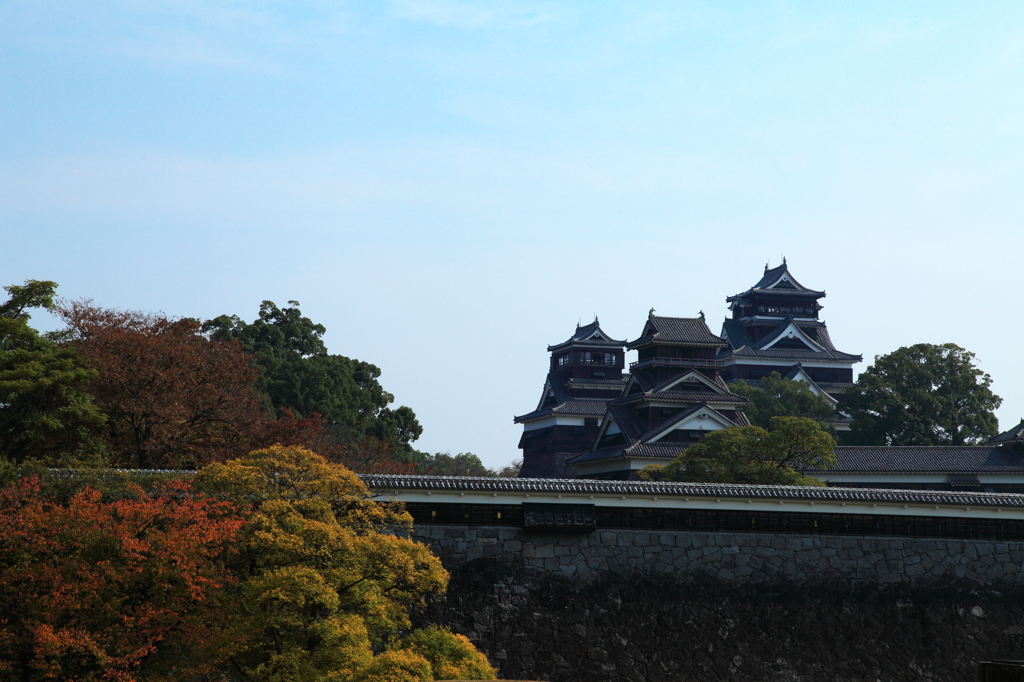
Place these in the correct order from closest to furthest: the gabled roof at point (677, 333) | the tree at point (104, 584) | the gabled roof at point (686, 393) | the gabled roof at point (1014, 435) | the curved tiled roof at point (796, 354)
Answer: the tree at point (104, 584) < the gabled roof at point (1014, 435) < the gabled roof at point (686, 393) < the gabled roof at point (677, 333) < the curved tiled roof at point (796, 354)

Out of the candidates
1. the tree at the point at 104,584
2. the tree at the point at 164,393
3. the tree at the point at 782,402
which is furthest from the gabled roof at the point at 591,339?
the tree at the point at 104,584

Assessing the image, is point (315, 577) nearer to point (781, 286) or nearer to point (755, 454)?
point (755, 454)

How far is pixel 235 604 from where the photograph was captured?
18.0 metres

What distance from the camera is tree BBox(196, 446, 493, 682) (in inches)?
684

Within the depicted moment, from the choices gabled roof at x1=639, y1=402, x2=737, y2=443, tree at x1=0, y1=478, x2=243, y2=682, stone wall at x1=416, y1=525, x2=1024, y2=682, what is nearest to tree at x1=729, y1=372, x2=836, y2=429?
gabled roof at x1=639, y1=402, x2=737, y2=443

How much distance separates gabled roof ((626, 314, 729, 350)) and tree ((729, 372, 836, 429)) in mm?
5592

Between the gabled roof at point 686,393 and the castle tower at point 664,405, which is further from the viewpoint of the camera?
the gabled roof at point 686,393

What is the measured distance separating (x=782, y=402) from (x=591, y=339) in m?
12.3

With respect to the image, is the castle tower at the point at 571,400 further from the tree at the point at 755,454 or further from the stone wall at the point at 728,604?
the stone wall at the point at 728,604

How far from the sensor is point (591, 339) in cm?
6381

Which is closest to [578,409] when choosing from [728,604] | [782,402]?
[782,402]

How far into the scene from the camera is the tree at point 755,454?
1258 inches

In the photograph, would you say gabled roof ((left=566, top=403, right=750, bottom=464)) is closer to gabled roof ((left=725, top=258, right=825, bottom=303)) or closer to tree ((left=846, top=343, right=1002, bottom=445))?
tree ((left=846, top=343, right=1002, bottom=445))

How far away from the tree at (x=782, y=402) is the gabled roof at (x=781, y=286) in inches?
538
